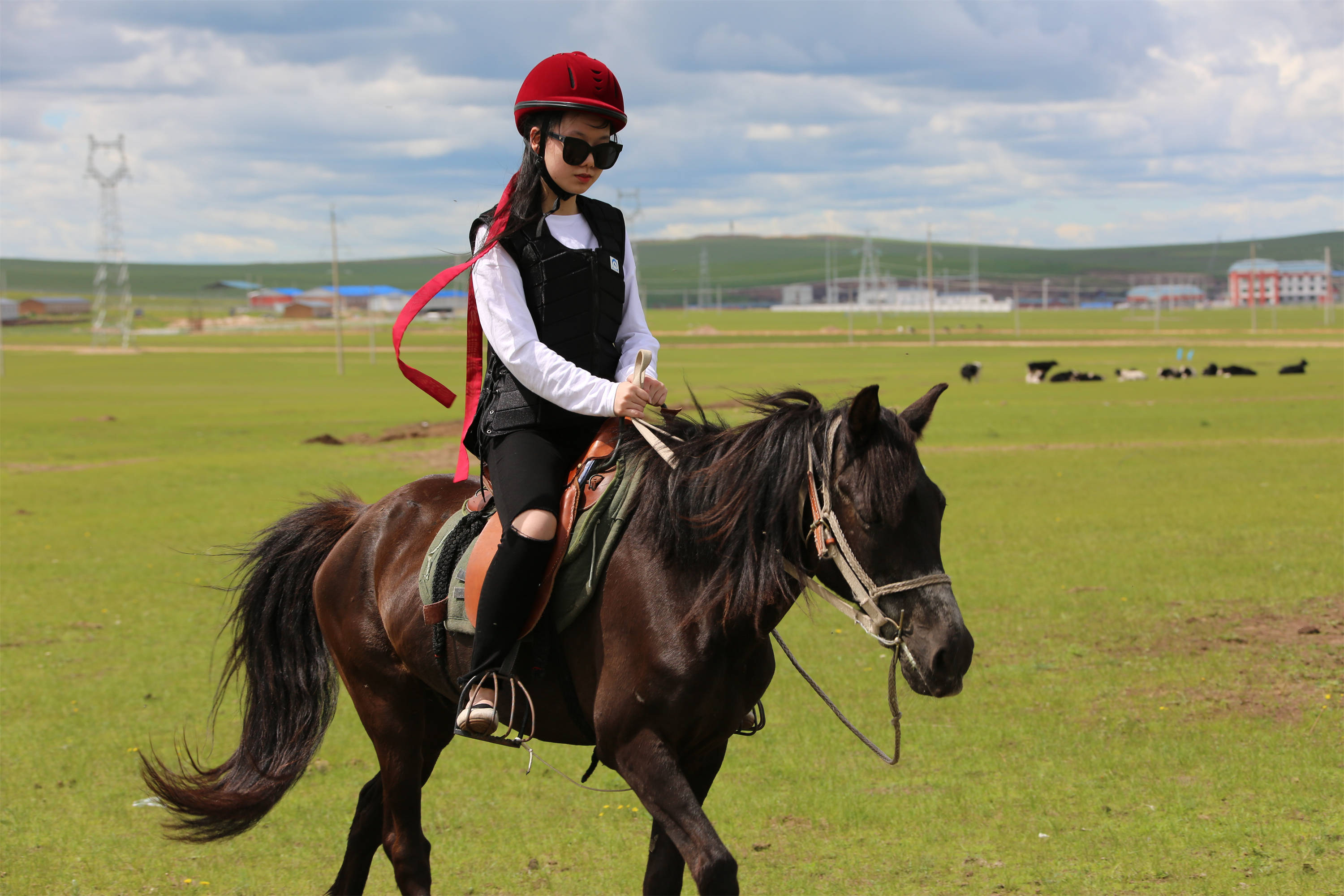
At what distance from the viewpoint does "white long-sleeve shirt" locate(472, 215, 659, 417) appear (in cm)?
386

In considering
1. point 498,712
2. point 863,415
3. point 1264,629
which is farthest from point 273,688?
point 1264,629

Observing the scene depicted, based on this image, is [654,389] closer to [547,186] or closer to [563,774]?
[547,186]

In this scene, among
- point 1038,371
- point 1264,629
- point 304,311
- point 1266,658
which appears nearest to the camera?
point 1266,658

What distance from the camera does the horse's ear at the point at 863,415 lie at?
3.25 metres

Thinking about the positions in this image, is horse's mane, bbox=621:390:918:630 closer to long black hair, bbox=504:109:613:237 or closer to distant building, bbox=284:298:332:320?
long black hair, bbox=504:109:613:237

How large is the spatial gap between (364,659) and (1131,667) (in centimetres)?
630

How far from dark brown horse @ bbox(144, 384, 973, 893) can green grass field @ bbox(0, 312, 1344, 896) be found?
604mm

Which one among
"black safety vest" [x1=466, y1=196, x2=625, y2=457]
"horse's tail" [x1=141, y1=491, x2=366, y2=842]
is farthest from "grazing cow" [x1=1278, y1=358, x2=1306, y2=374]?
"black safety vest" [x1=466, y1=196, x2=625, y2=457]

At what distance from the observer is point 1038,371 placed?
4512cm

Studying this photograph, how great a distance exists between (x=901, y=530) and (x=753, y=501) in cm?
49

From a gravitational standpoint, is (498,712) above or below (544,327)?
below

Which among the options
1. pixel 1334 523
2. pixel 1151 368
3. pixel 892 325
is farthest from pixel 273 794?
pixel 892 325

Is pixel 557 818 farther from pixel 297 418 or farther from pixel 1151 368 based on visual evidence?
pixel 1151 368

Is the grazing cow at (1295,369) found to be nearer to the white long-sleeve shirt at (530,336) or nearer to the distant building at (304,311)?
the white long-sleeve shirt at (530,336)
